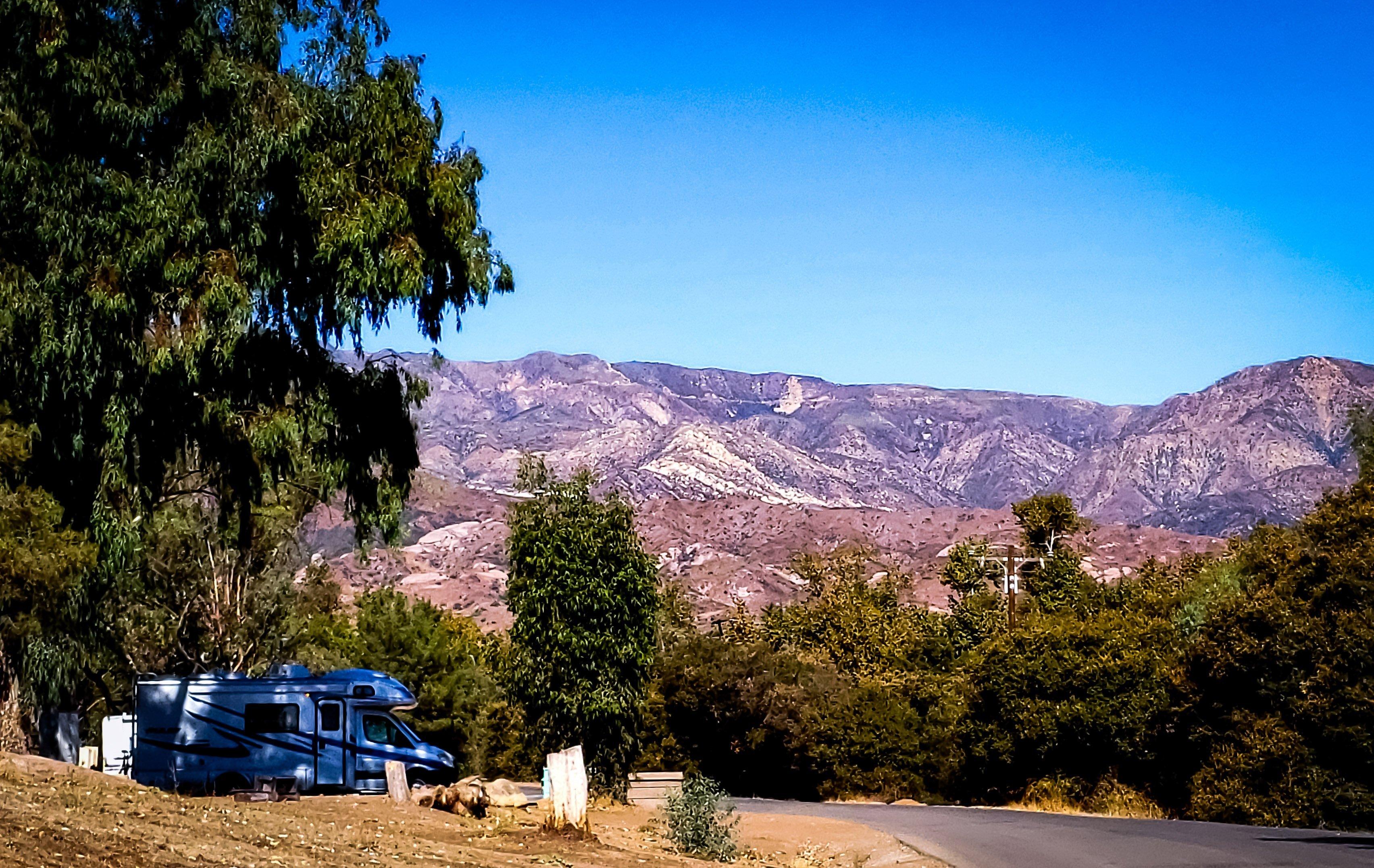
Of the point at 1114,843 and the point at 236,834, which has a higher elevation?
the point at 236,834

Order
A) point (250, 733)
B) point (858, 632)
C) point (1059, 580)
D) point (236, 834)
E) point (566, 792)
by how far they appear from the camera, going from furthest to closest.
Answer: point (1059, 580)
point (858, 632)
point (250, 733)
point (566, 792)
point (236, 834)

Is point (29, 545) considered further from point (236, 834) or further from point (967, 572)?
point (967, 572)

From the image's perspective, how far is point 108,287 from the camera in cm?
1797

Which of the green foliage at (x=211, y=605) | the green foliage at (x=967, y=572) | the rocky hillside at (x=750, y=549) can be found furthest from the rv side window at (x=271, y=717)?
the rocky hillside at (x=750, y=549)

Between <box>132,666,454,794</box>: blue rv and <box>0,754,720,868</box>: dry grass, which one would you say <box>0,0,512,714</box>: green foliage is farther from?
<box>132,666,454,794</box>: blue rv

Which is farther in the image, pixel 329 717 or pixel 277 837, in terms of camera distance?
pixel 329 717

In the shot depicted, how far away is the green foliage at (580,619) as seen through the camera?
35406 millimetres

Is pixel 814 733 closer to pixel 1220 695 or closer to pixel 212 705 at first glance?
pixel 1220 695

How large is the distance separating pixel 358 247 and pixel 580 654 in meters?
18.8

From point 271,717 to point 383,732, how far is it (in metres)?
2.29

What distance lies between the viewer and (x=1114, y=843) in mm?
20219

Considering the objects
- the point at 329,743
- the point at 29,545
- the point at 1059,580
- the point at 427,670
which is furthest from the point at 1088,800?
the point at 427,670

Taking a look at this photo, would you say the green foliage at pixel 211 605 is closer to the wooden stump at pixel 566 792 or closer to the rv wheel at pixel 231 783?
the rv wheel at pixel 231 783

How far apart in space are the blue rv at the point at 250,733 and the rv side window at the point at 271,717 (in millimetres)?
16
